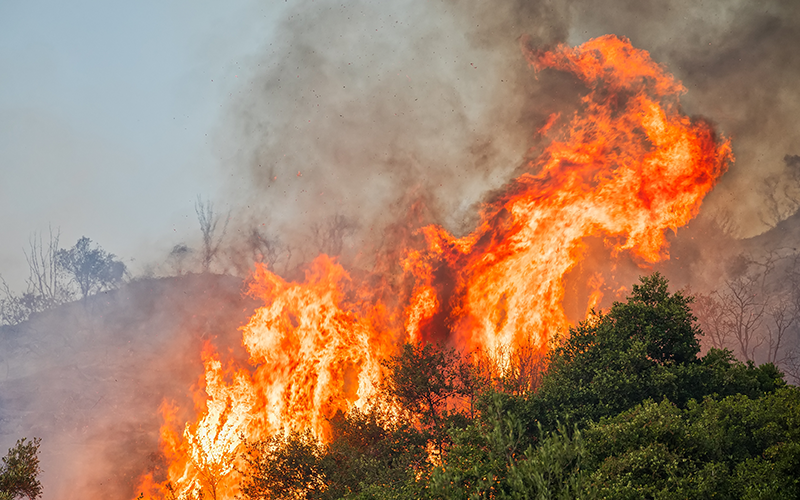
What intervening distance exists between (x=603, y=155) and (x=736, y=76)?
70.5 feet

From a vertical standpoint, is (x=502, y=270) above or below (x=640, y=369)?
above

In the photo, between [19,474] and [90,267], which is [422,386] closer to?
[19,474]

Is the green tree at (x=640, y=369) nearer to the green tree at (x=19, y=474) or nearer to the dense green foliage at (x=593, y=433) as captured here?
the dense green foliage at (x=593, y=433)

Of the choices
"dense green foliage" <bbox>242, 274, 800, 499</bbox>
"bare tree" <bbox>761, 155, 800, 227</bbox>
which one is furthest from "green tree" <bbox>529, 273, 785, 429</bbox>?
"bare tree" <bbox>761, 155, 800, 227</bbox>

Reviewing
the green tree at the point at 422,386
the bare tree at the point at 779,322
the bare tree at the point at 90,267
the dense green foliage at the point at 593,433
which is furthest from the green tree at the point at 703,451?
the bare tree at the point at 90,267

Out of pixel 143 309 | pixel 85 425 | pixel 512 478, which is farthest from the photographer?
pixel 143 309

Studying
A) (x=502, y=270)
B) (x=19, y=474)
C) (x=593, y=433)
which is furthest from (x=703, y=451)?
(x=19, y=474)

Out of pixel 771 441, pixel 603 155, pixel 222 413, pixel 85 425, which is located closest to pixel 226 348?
pixel 222 413

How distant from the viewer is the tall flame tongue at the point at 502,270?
121 ft

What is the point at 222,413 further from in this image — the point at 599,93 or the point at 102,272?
the point at 102,272

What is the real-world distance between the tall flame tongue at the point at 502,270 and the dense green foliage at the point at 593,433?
11528mm

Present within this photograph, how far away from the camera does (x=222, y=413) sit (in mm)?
40562

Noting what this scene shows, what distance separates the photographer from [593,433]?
690 inches

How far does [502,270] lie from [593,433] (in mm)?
23600
